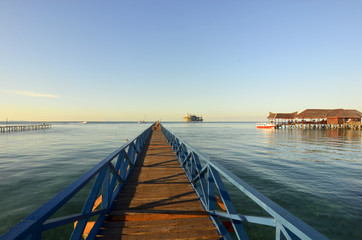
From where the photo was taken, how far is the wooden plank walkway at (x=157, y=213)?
3.07 meters

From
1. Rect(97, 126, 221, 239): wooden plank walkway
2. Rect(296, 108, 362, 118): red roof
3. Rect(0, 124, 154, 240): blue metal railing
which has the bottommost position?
Rect(97, 126, 221, 239): wooden plank walkway

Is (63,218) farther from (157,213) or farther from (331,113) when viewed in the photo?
(331,113)

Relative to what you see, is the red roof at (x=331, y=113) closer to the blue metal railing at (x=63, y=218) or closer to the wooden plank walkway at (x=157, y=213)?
the wooden plank walkway at (x=157, y=213)

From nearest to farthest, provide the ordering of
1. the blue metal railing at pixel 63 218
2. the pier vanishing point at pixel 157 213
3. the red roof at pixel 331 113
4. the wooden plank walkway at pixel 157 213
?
the blue metal railing at pixel 63 218, the pier vanishing point at pixel 157 213, the wooden plank walkway at pixel 157 213, the red roof at pixel 331 113

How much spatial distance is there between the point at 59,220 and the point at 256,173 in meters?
11.0

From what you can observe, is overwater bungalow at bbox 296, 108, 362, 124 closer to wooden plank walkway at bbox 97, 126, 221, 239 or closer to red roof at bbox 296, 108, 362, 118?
red roof at bbox 296, 108, 362, 118

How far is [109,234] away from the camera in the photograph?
304cm

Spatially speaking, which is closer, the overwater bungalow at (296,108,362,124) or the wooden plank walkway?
the wooden plank walkway

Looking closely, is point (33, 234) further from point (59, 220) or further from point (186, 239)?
point (186, 239)

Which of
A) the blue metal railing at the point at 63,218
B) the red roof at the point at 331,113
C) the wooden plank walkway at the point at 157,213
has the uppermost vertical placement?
the red roof at the point at 331,113

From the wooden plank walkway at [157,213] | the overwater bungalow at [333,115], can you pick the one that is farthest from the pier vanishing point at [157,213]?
the overwater bungalow at [333,115]

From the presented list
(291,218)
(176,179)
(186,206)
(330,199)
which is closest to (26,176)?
(176,179)

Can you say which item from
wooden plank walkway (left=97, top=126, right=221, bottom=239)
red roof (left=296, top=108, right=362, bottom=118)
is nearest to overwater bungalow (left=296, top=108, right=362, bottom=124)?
red roof (left=296, top=108, right=362, bottom=118)

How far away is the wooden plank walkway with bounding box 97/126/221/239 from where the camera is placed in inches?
121
